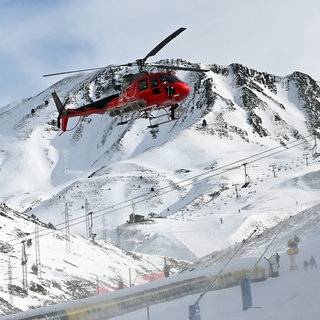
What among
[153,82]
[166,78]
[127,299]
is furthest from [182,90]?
[127,299]

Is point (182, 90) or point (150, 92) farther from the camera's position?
point (182, 90)

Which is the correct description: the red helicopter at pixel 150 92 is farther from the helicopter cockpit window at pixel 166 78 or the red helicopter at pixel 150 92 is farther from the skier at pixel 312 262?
the skier at pixel 312 262

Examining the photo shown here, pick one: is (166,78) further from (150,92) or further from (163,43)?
(163,43)

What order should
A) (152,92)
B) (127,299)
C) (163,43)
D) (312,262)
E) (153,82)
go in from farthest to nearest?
(153,82) → (152,92) → (163,43) → (312,262) → (127,299)

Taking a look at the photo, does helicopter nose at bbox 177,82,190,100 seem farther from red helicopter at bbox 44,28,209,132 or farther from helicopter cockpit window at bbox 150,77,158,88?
helicopter cockpit window at bbox 150,77,158,88

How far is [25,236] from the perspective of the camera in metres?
86.9

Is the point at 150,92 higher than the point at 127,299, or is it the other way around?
the point at 150,92

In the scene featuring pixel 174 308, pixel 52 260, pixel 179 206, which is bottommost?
pixel 174 308

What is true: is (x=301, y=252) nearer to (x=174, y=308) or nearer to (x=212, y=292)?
(x=212, y=292)

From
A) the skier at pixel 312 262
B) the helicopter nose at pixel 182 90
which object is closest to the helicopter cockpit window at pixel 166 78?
the helicopter nose at pixel 182 90

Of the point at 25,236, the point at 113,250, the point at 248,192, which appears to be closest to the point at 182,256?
the point at 113,250

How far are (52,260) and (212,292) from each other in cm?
5980

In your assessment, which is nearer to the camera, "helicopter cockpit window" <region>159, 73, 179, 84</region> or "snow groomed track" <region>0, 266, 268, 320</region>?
"snow groomed track" <region>0, 266, 268, 320</region>

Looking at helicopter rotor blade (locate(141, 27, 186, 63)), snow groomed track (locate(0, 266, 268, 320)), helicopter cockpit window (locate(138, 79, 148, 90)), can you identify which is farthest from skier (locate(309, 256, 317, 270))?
helicopter cockpit window (locate(138, 79, 148, 90))
